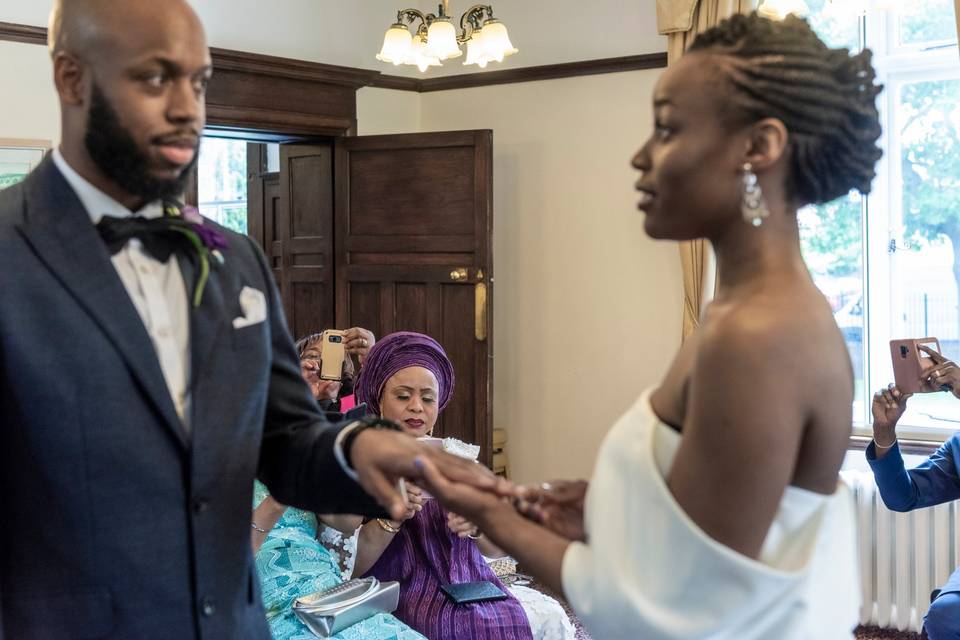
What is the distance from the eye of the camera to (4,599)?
1311 mm

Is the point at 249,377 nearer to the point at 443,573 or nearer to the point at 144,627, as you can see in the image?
the point at 144,627

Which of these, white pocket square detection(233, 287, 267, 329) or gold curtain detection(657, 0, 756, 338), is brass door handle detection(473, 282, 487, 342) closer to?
gold curtain detection(657, 0, 756, 338)

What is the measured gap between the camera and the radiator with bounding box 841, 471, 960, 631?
441 cm

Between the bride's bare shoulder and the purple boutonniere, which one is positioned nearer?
the bride's bare shoulder

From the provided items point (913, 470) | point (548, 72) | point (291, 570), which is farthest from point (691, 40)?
point (291, 570)

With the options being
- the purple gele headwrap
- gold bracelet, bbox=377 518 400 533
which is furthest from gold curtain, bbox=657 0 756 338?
gold bracelet, bbox=377 518 400 533

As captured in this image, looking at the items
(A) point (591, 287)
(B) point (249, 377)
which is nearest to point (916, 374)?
(A) point (591, 287)

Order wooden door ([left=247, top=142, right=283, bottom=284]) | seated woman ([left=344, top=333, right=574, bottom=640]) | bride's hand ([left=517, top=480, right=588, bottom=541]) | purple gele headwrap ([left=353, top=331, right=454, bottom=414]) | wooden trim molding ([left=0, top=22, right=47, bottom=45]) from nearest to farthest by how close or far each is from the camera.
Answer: bride's hand ([left=517, top=480, right=588, bottom=541]) < seated woman ([left=344, top=333, right=574, bottom=640]) < purple gele headwrap ([left=353, top=331, right=454, bottom=414]) < wooden trim molding ([left=0, top=22, right=47, bottom=45]) < wooden door ([left=247, top=142, right=283, bottom=284])

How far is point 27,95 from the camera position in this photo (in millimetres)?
4766

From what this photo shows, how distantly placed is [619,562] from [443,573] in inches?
77.5

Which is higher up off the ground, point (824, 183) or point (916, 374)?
point (824, 183)

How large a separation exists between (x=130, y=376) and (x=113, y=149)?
0.32m

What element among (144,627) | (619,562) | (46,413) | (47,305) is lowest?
(144,627)

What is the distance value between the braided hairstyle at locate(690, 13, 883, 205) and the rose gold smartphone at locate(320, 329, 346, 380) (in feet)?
8.77
